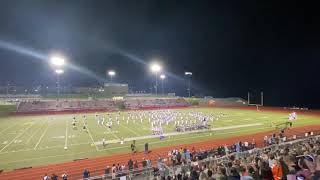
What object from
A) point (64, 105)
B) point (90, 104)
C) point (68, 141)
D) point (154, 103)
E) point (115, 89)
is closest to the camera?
point (68, 141)

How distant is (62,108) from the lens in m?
67.1

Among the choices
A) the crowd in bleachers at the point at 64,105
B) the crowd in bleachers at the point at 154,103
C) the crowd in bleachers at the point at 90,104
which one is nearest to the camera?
the crowd in bleachers at the point at 64,105

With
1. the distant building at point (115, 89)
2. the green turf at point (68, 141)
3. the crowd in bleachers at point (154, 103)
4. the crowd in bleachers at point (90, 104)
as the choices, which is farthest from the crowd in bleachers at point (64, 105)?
the green turf at point (68, 141)

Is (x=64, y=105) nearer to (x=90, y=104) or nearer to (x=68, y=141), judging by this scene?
(x=90, y=104)

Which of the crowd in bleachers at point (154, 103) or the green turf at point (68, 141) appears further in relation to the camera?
the crowd in bleachers at point (154, 103)

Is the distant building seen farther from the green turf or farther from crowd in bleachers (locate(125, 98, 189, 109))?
the green turf

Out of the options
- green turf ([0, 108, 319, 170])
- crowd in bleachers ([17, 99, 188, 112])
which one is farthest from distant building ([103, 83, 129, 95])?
green turf ([0, 108, 319, 170])

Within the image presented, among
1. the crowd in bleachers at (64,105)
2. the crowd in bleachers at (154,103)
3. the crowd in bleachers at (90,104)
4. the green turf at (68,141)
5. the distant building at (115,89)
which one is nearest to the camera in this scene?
the green turf at (68,141)

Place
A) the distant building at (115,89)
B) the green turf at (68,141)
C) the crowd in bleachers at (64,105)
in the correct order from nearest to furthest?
the green turf at (68,141) → the crowd in bleachers at (64,105) → the distant building at (115,89)

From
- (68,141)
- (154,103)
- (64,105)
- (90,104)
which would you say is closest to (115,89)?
(154,103)

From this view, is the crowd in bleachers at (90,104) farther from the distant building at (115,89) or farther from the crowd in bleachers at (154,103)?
the distant building at (115,89)

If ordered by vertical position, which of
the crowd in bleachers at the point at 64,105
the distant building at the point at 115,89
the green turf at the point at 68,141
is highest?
the distant building at the point at 115,89

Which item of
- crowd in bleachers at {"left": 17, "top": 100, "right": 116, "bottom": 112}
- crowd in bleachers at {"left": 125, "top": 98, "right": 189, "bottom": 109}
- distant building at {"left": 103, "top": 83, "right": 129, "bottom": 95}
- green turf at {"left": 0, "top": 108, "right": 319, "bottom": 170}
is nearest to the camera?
green turf at {"left": 0, "top": 108, "right": 319, "bottom": 170}

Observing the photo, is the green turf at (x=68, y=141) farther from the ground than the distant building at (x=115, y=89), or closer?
closer
